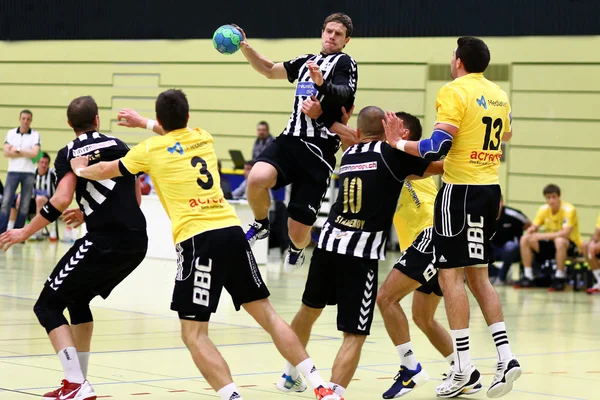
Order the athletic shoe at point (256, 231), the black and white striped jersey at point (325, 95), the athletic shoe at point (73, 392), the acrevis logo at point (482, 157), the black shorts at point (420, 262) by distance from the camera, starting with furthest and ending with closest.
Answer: the athletic shoe at point (256, 231) → the black and white striped jersey at point (325, 95) → the black shorts at point (420, 262) → the acrevis logo at point (482, 157) → the athletic shoe at point (73, 392)

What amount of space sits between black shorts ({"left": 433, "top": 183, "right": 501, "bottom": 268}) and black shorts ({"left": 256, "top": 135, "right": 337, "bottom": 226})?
1.11 m

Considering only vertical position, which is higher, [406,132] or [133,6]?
[133,6]

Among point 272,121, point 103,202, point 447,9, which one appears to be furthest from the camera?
point 272,121

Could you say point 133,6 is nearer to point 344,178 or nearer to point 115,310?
point 115,310

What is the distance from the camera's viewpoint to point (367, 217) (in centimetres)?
682

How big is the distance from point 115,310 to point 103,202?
5201 mm

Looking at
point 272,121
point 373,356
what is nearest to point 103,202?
point 373,356

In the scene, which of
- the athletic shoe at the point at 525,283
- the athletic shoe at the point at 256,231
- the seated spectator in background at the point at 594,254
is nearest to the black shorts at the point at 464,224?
the athletic shoe at the point at 256,231

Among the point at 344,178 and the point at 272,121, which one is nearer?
the point at 344,178

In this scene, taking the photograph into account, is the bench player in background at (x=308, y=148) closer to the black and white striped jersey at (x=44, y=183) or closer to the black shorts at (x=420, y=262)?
the black shorts at (x=420, y=262)

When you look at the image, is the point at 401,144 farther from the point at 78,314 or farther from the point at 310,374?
the point at 78,314

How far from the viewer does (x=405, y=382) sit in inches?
292

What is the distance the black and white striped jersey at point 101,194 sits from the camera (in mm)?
6770

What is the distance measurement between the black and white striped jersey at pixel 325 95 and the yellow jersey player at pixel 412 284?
468 millimetres
